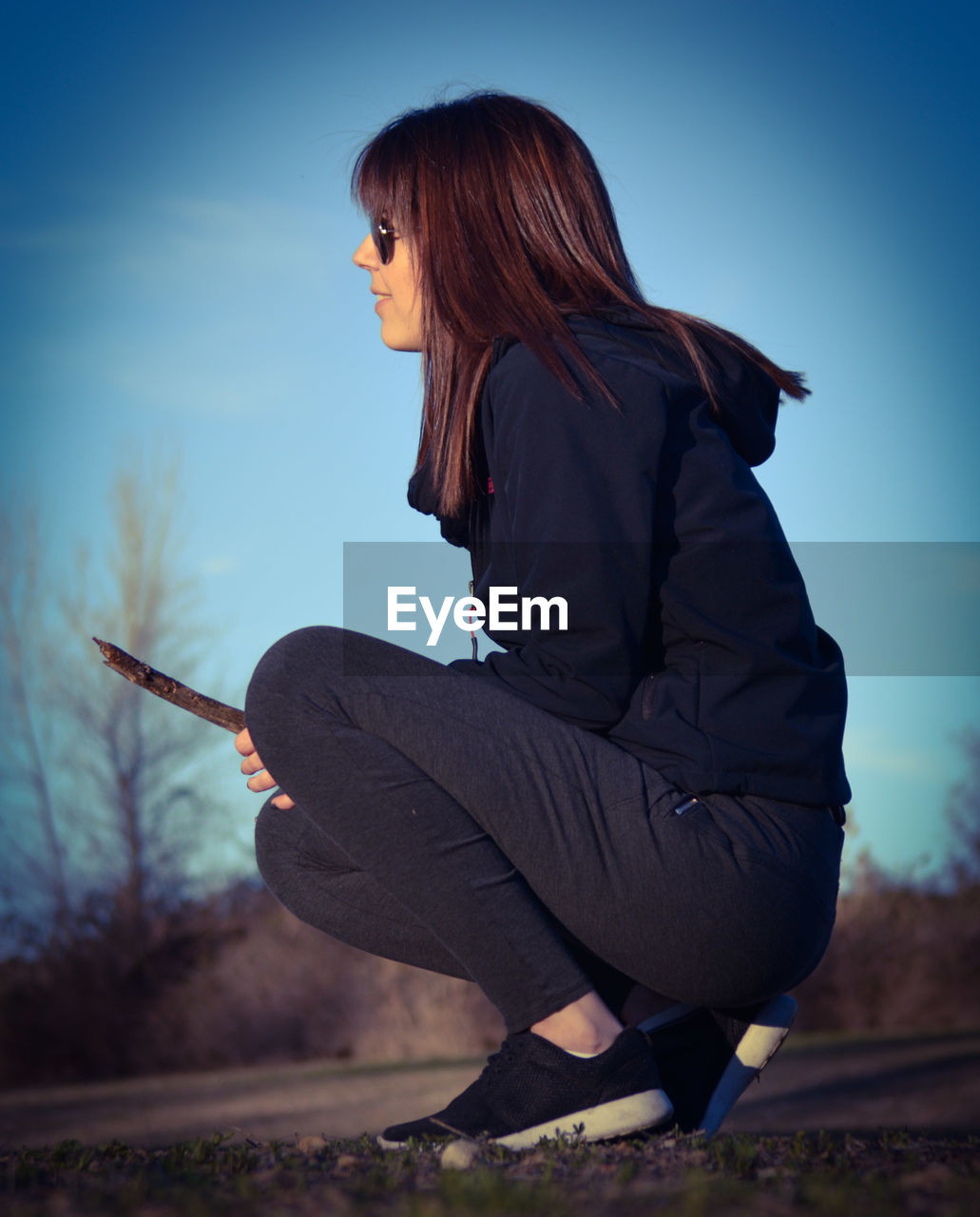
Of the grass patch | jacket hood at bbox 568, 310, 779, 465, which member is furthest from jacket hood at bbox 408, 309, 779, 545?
the grass patch

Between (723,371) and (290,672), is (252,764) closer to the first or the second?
(290,672)

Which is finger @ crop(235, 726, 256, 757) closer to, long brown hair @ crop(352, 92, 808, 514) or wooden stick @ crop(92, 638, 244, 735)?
wooden stick @ crop(92, 638, 244, 735)

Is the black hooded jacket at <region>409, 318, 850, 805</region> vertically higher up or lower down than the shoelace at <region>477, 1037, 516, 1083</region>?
higher up

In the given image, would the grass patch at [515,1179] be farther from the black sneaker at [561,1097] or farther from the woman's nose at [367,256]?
the woman's nose at [367,256]

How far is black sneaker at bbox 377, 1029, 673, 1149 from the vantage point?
1.37 metres

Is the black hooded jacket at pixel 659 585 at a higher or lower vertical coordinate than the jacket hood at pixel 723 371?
lower

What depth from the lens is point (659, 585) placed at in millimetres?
1485

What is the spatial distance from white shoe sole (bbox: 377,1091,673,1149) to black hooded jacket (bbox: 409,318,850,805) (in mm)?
415

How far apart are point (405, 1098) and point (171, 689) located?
16.7ft

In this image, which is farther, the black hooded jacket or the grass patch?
the black hooded jacket

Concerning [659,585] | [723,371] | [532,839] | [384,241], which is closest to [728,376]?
[723,371]

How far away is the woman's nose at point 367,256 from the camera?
1.84m

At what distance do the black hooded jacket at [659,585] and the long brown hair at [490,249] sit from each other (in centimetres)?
13

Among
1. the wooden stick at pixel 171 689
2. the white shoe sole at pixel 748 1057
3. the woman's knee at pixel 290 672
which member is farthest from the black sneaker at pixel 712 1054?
the wooden stick at pixel 171 689
